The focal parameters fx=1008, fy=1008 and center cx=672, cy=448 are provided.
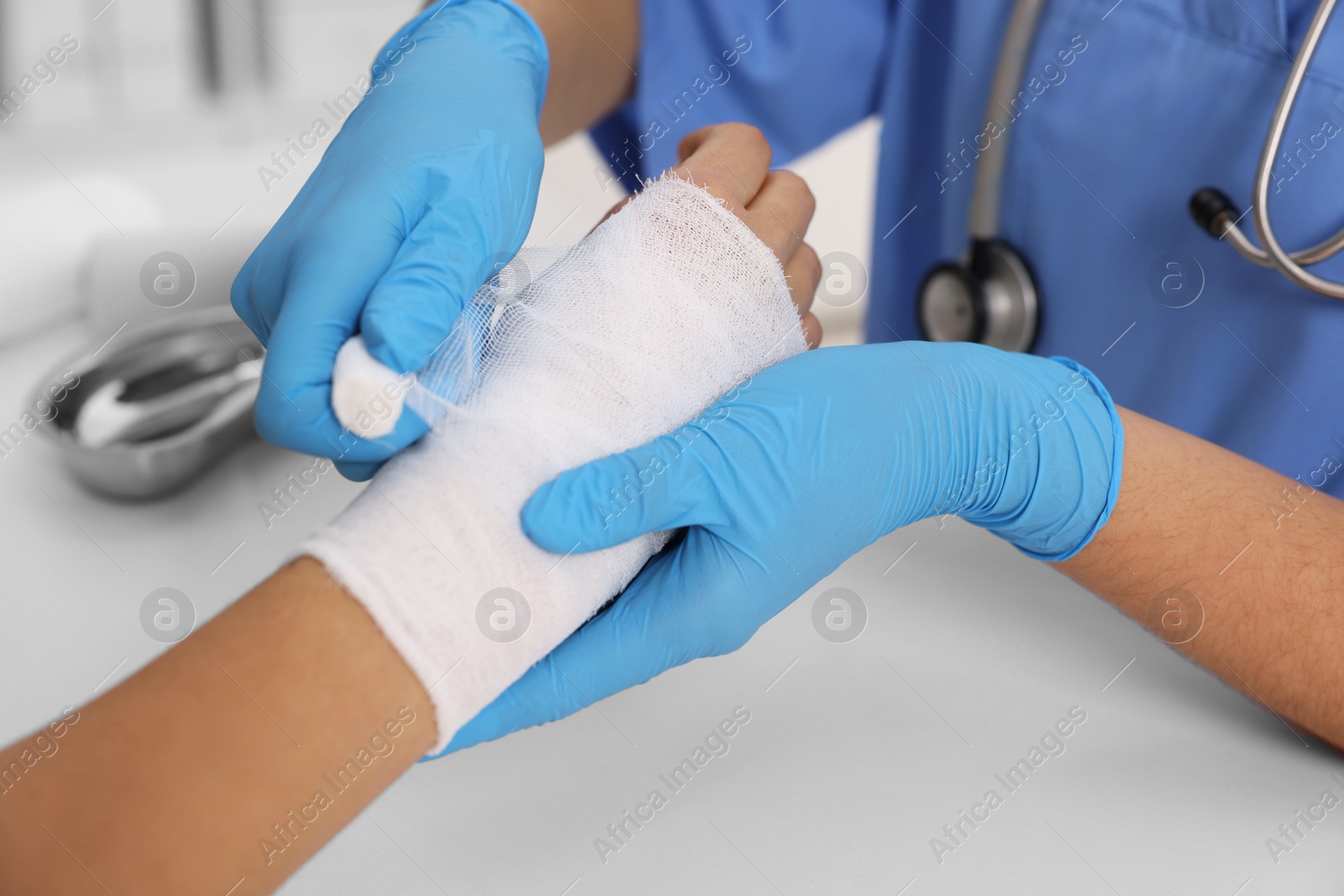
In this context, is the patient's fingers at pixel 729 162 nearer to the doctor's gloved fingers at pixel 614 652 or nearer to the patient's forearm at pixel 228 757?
the doctor's gloved fingers at pixel 614 652

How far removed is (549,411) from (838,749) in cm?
32

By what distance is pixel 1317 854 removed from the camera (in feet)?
2.15

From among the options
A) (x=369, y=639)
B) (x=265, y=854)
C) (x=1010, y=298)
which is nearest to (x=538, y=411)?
(x=369, y=639)

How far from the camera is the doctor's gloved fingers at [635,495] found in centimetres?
60

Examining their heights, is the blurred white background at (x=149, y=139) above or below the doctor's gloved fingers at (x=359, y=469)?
above

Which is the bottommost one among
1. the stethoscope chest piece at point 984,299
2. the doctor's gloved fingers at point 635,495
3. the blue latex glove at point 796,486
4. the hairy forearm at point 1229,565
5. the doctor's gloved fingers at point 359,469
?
the hairy forearm at point 1229,565

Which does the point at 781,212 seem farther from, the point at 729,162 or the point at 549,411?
the point at 549,411

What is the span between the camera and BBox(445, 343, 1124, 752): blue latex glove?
0.64 metres

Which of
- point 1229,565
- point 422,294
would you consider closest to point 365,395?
point 422,294

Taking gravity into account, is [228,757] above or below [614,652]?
above

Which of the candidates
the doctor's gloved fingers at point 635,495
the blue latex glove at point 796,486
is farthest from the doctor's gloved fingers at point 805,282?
the doctor's gloved fingers at point 635,495

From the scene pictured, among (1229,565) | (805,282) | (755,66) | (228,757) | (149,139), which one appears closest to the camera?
(228,757)

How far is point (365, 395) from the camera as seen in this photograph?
606 millimetres

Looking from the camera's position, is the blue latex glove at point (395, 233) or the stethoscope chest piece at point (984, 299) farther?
the stethoscope chest piece at point (984, 299)
